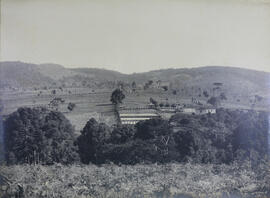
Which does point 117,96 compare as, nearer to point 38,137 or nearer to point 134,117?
point 134,117

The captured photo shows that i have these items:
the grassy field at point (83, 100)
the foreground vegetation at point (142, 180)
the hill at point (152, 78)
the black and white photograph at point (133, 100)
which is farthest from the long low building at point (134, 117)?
the foreground vegetation at point (142, 180)

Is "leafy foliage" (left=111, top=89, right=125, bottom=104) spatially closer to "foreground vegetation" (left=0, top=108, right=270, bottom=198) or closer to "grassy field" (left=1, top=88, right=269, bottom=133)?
"grassy field" (left=1, top=88, right=269, bottom=133)

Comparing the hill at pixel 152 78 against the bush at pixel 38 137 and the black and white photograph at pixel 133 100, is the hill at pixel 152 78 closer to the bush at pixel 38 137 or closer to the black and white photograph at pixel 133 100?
the black and white photograph at pixel 133 100

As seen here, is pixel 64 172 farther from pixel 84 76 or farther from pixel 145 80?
pixel 145 80

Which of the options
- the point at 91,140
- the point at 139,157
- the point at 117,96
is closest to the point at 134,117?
the point at 117,96

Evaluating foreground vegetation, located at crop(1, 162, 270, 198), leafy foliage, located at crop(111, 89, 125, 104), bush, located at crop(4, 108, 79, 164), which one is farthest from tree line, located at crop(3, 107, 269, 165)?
leafy foliage, located at crop(111, 89, 125, 104)

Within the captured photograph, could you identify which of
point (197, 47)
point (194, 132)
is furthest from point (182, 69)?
point (194, 132)
